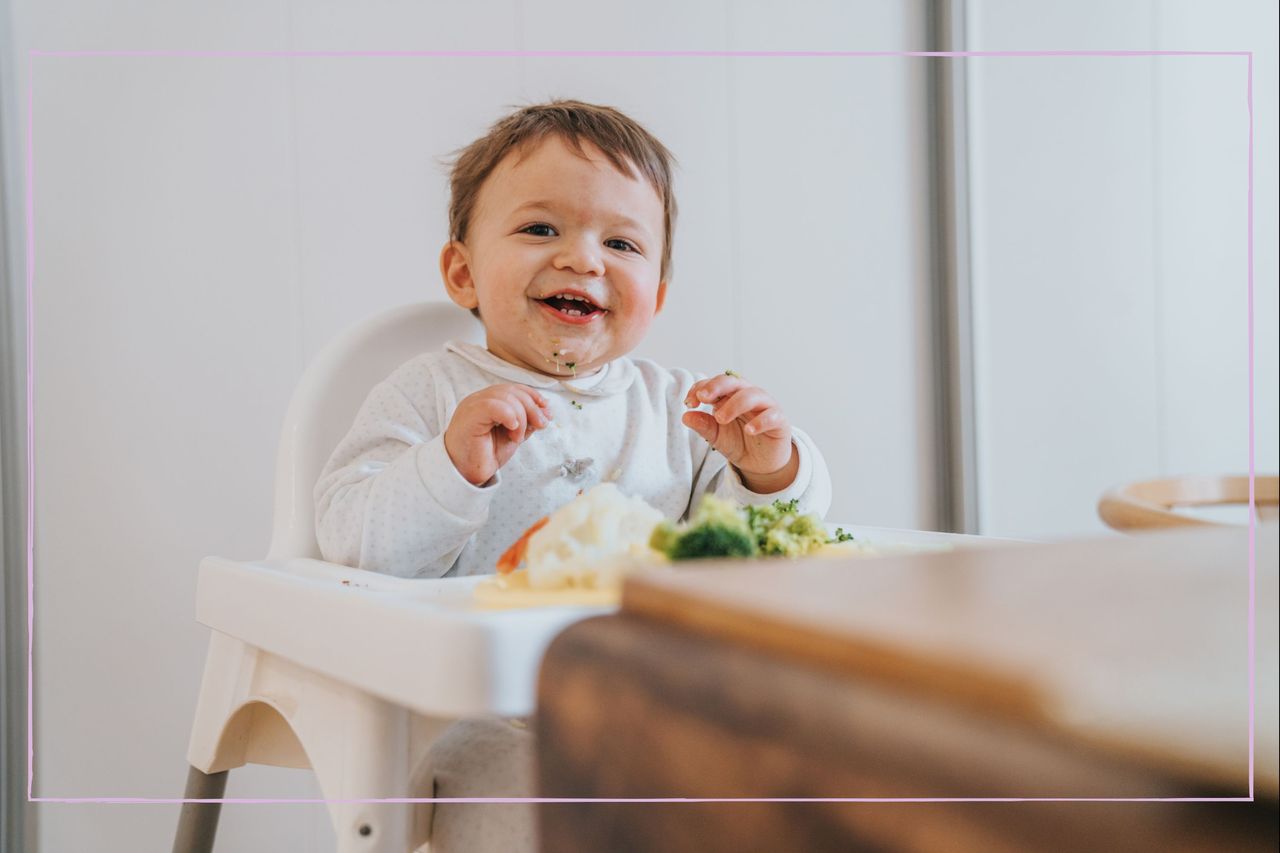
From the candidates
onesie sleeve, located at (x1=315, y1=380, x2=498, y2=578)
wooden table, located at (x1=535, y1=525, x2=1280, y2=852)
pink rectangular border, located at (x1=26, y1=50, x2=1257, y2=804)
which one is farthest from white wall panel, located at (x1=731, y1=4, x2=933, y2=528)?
wooden table, located at (x1=535, y1=525, x2=1280, y2=852)

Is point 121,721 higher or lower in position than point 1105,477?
lower

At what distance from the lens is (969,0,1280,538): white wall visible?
1.07 metres

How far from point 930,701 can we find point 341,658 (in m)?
0.33

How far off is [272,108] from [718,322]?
0.49 meters

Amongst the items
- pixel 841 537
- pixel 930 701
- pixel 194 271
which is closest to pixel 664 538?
pixel 841 537

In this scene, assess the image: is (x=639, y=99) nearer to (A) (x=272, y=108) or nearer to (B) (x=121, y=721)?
(A) (x=272, y=108)

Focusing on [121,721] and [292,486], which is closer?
[292,486]

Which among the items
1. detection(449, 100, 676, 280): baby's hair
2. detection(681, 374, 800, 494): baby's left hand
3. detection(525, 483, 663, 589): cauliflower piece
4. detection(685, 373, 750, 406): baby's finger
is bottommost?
detection(525, 483, 663, 589): cauliflower piece

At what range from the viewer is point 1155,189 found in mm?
1204

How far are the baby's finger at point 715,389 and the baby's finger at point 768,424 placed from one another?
0.02m

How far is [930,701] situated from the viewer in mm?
107

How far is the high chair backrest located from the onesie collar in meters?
0.03

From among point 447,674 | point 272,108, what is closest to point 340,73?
point 272,108

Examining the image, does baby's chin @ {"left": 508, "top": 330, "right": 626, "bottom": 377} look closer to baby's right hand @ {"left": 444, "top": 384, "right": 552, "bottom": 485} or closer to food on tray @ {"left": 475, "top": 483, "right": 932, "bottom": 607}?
baby's right hand @ {"left": 444, "top": 384, "right": 552, "bottom": 485}
